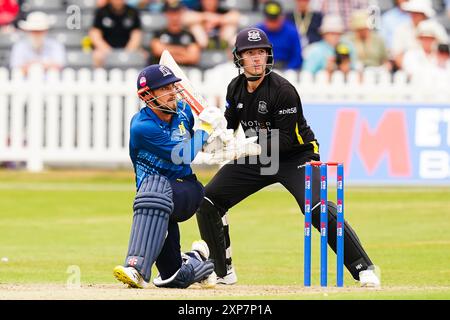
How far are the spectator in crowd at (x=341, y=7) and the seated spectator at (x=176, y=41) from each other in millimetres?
2740

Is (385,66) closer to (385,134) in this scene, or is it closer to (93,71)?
(385,134)

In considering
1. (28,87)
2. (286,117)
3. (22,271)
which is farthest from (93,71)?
(286,117)

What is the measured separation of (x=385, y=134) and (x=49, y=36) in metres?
6.67

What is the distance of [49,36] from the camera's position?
22.0 metres

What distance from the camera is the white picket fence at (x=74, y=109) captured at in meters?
19.6

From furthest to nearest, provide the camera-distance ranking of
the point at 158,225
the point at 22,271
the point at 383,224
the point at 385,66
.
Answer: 1. the point at 385,66
2. the point at 383,224
3. the point at 22,271
4. the point at 158,225

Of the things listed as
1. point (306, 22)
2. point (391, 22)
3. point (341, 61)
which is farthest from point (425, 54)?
point (306, 22)

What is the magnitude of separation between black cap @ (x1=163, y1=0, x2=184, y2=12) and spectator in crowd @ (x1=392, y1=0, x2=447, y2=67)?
3654mm

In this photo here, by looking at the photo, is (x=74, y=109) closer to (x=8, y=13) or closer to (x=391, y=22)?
(x=8, y=13)

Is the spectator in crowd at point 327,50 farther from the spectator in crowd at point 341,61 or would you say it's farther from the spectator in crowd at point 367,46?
the spectator in crowd at point 367,46

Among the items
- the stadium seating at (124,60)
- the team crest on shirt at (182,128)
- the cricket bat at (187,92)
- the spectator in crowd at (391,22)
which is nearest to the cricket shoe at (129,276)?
the team crest on shirt at (182,128)

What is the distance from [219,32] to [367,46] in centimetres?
254

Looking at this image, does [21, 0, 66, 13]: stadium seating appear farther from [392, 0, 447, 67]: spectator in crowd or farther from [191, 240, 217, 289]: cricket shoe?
[191, 240, 217, 289]: cricket shoe

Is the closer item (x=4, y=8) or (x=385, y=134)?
(x=385, y=134)
